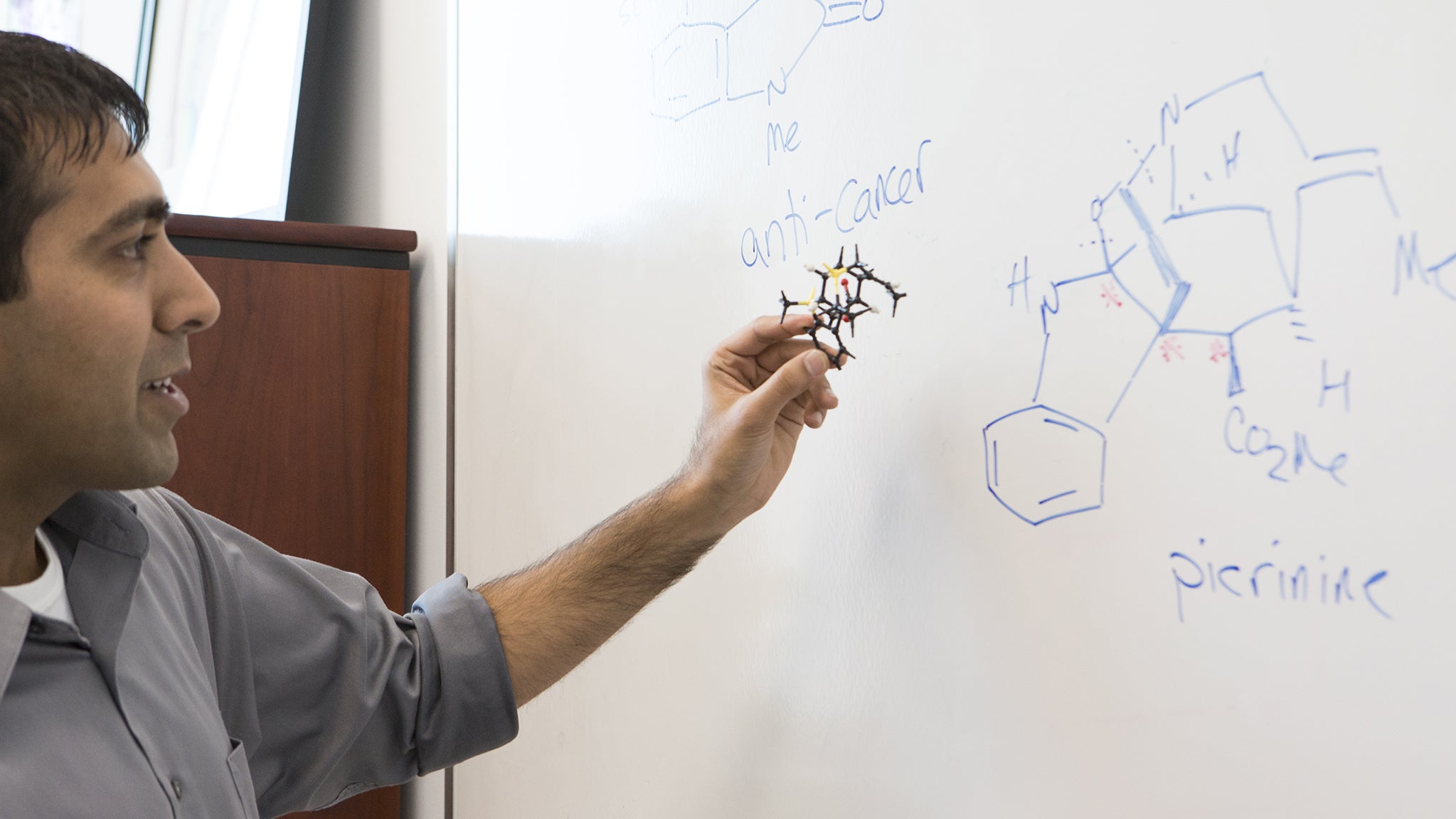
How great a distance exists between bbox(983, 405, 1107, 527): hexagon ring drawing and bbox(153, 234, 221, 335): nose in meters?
0.49

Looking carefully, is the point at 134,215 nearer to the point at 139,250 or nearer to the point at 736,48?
the point at 139,250

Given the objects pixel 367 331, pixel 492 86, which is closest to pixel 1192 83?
Result: pixel 492 86

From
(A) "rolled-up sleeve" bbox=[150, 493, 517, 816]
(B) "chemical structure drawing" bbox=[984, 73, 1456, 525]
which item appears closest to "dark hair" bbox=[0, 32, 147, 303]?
(A) "rolled-up sleeve" bbox=[150, 493, 517, 816]

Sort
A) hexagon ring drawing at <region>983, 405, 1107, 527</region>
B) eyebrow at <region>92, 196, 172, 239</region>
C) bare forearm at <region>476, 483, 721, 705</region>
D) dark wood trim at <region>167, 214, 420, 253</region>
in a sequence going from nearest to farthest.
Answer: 1. hexagon ring drawing at <region>983, 405, 1107, 527</region>
2. eyebrow at <region>92, 196, 172, 239</region>
3. bare forearm at <region>476, 483, 721, 705</region>
4. dark wood trim at <region>167, 214, 420, 253</region>

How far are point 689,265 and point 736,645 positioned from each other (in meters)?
0.29

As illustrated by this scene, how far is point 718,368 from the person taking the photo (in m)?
0.72

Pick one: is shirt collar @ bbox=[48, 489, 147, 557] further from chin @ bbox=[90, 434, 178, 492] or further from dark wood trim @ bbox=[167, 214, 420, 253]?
dark wood trim @ bbox=[167, 214, 420, 253]

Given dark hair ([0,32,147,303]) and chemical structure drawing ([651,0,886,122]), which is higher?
chemical structure drawing ([651,0,886,122])

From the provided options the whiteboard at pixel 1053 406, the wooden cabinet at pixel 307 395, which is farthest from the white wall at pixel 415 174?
the whiteboard at pixel 1053 406

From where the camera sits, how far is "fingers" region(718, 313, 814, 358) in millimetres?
676

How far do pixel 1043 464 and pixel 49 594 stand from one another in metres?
0.58

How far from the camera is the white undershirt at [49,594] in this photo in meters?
0.65

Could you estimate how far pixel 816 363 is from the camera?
0.62m

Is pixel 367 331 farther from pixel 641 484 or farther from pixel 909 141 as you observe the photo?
pixel 909 141
